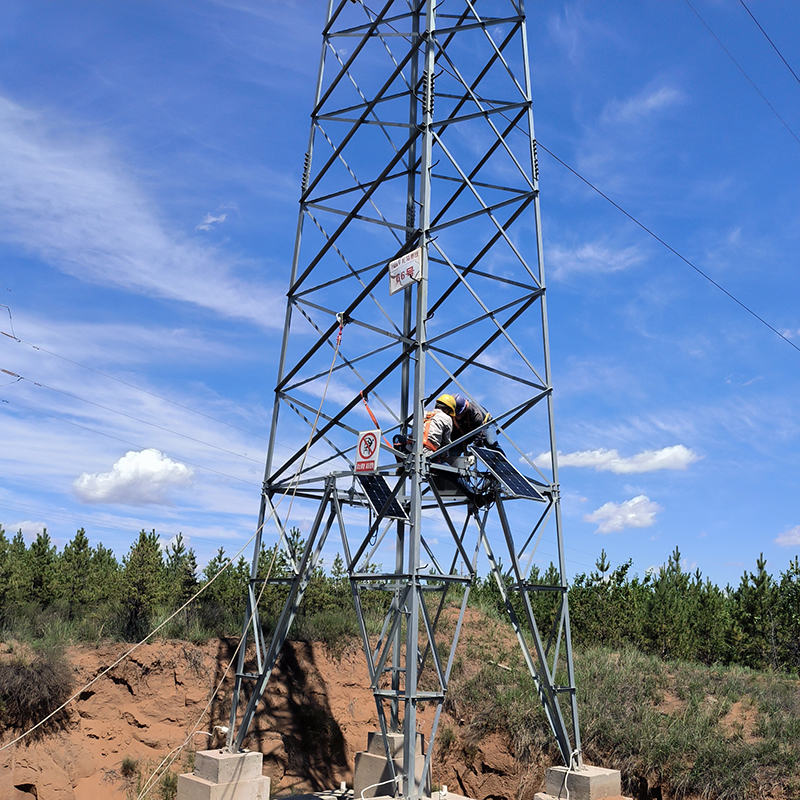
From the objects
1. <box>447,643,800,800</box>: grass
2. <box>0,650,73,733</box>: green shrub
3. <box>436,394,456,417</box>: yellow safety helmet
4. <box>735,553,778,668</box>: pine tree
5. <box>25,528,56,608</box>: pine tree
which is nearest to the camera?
<box>436,394,456,417</box>: yellow safety helmet

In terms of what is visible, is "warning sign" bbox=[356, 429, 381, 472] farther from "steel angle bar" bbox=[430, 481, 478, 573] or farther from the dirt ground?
the dirt ground

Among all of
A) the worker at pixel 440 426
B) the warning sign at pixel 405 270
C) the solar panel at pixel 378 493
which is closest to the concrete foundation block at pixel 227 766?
the solar panel at pixel 378 493

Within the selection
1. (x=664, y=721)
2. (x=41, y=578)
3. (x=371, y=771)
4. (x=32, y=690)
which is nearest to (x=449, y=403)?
(x=371, y=771)

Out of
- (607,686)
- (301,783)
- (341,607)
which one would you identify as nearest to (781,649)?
(607,686)

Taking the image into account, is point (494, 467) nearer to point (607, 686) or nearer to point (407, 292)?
point (407, 292)

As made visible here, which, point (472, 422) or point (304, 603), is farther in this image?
point (304, 603)

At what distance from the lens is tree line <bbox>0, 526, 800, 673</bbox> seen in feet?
50.5

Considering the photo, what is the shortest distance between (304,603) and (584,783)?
952 cm

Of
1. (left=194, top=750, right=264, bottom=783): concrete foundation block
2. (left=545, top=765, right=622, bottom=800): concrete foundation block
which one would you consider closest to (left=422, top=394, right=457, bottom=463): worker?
(left=545, top=765, right=622, bottom=800): concrete foundation block

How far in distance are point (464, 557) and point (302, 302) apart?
5.14 meters

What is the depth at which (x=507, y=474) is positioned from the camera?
36.0ft

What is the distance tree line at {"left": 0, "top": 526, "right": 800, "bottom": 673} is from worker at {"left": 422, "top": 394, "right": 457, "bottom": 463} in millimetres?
3039

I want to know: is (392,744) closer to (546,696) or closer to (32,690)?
(546,696)

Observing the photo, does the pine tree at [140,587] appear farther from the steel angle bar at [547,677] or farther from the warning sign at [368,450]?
the steel angle bar at [547,677]
